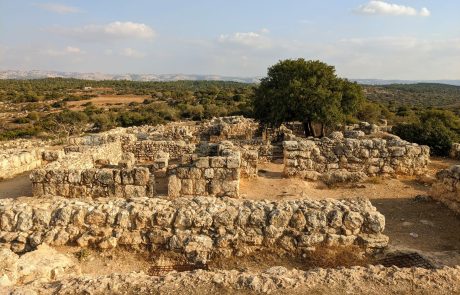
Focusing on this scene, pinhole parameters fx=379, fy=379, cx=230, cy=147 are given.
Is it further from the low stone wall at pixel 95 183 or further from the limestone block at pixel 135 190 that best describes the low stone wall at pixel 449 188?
the limestone block at pixel 135 190

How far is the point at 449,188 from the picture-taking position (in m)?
10.4

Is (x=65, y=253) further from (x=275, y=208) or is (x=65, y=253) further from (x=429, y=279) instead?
(x=429, y=279)

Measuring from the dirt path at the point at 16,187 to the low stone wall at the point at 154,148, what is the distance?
501 cm

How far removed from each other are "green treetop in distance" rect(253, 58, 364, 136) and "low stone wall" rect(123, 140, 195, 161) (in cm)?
684

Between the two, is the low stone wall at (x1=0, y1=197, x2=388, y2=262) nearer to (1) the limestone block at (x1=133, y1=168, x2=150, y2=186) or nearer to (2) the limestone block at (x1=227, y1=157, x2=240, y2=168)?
(1) the limestone block at (x1=133, y1=168, x2=150, y2=186)

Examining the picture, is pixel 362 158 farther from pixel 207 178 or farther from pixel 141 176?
pixel 141 176

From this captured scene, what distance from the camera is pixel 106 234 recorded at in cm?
702

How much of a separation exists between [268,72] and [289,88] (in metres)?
3.17

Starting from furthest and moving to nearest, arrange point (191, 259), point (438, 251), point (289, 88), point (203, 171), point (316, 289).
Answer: point (289, 88) < point (203, 171) < point (438, 251) < point (191, 259) < point (316, 289)

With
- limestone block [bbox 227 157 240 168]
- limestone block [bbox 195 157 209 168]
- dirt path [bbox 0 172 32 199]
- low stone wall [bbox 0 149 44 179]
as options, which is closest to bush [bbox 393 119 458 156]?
limestone block [bbox 227 157 240 168]

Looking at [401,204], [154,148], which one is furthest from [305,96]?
[401,204]

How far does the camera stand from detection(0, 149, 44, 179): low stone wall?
14.9 metres

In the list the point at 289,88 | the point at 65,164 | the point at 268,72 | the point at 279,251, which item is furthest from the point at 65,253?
the point at 268,72

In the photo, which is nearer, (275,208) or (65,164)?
(275,208)
